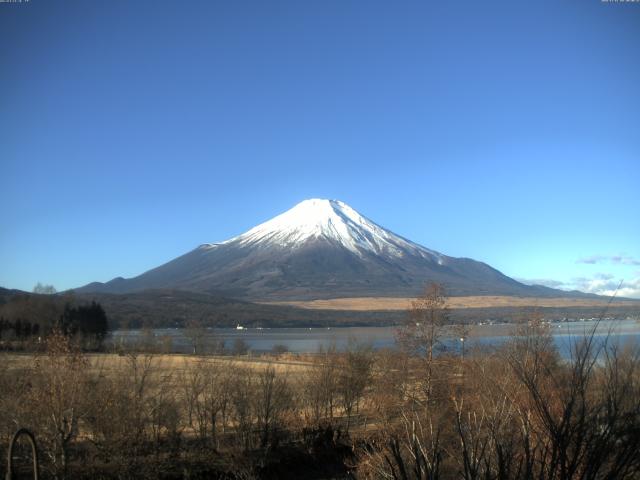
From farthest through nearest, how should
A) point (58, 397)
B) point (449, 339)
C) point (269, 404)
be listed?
point (449, 339) < point (269, 404) < point (58, 397)

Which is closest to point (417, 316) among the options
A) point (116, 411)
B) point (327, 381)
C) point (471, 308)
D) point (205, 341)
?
point (327, 381)

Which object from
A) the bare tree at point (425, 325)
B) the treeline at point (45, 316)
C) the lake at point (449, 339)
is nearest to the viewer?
the lake at point (449, 339)

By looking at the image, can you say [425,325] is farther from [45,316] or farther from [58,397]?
[45,316]

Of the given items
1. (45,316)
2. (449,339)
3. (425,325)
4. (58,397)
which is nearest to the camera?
(58,397)

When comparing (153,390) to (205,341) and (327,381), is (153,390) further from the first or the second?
(205,341)

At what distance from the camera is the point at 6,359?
74.5 ft

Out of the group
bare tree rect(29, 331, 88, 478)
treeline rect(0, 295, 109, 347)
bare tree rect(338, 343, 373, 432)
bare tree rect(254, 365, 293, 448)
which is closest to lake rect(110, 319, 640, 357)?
bare tree rect(338, 343, 373, 432)

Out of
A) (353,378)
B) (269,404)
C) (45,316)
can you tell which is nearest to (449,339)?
(353,378)

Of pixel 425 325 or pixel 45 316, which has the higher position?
pixel 425 325

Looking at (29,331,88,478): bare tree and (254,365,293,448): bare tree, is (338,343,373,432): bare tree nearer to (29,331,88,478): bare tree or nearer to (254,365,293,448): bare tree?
(254,365,293,448): bare tree

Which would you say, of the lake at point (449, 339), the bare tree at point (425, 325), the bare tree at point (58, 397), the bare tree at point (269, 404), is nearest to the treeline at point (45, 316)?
the lake at point (449, 339)

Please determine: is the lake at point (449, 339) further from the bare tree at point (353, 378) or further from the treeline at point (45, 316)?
the treeline at point (45, 316)

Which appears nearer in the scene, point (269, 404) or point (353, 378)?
point (269, 404)

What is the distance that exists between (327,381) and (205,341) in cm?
4697
